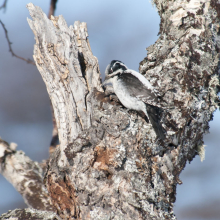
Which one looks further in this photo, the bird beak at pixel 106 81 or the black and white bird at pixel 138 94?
the bird beak at pixel 106 81

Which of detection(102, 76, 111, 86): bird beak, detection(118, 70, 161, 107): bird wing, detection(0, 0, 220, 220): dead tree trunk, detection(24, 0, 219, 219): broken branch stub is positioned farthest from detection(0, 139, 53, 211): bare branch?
detection(118, 70, 161, 107): bird wing

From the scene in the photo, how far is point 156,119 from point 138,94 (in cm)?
19

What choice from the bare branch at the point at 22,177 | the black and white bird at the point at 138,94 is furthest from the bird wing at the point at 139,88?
the bare branch at the point at 22,177

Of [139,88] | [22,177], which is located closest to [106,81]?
[139,88]

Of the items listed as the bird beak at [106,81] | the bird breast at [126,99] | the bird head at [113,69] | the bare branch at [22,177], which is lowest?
the bare branch at [22,177]

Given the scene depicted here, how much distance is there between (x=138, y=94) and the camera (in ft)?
3.84

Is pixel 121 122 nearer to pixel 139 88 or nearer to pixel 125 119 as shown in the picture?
pixel 125 119

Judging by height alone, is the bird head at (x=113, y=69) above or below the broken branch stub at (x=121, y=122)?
above

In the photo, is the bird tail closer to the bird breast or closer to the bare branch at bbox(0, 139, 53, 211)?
the bird breast

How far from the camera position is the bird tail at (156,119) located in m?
1.00

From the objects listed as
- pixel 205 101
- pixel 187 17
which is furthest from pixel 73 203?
pixel 187 17

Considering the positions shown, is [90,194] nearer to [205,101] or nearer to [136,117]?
[136,117]

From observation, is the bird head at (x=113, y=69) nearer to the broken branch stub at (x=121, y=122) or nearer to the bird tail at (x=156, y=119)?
the broken branch stub at (x=121, y=122)

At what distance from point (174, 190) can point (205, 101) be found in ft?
1.55
